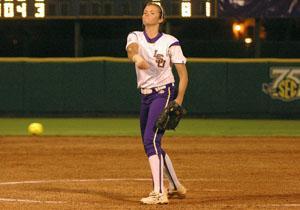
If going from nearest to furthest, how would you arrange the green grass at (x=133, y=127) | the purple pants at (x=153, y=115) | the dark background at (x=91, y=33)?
the purple pants at (x=153, y=115) < the green grass at (x=133, y=127) < the dark background at (x=91, y=33)

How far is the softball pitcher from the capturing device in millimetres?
8469

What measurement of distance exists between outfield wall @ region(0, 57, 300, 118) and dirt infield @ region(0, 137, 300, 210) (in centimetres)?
448

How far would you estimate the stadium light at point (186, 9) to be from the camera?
2036 cm

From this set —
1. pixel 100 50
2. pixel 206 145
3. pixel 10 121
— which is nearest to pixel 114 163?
pixel 206 145

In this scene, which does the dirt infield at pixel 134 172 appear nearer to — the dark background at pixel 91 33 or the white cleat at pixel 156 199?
the white cleat at pixel 156 199

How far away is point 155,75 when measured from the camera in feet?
28.0

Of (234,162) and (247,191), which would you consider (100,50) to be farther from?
(247,191)

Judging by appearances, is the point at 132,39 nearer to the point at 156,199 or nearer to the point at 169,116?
the point at 169,116

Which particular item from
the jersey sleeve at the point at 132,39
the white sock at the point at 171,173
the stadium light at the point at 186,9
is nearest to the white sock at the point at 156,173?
the white sock at the point at 171,173

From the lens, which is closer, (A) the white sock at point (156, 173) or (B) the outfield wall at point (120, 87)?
(A) the white sock at point (156, 173)

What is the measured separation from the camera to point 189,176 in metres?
10.9

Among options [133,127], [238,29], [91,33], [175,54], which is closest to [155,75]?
[175,54]

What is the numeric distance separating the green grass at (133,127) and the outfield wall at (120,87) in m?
0.29

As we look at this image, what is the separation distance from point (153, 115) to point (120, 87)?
39.7ft
